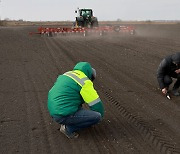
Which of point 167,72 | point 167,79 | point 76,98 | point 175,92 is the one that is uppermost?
point 76,98

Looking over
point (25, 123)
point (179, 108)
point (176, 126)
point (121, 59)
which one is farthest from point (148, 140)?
point (121, 59)

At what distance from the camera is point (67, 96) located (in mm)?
4133

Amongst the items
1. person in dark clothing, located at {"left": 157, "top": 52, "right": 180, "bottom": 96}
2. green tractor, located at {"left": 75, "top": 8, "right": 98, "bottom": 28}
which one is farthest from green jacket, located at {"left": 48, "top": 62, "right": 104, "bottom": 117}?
green tractor, located at {"left": 75, "top": 8, "right": 98, "bottom": 28}

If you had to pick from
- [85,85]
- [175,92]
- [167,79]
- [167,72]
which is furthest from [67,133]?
[175,92]

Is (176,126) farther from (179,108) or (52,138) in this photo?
(52,138)

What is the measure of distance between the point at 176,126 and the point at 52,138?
231 centimetres

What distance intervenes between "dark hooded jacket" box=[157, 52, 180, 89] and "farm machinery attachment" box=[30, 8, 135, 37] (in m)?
17.8

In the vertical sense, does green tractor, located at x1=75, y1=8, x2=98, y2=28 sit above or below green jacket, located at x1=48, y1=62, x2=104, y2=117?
below

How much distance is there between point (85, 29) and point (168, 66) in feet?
59.2

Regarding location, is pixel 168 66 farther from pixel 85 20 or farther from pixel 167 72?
pixel 85 20

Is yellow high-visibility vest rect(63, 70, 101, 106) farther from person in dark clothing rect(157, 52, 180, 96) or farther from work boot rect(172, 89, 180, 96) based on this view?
work boot rect(172, 89, 180, 96)

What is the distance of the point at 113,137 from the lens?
455 cm

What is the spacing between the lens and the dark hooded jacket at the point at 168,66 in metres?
6.25

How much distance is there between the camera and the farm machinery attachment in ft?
78.4
